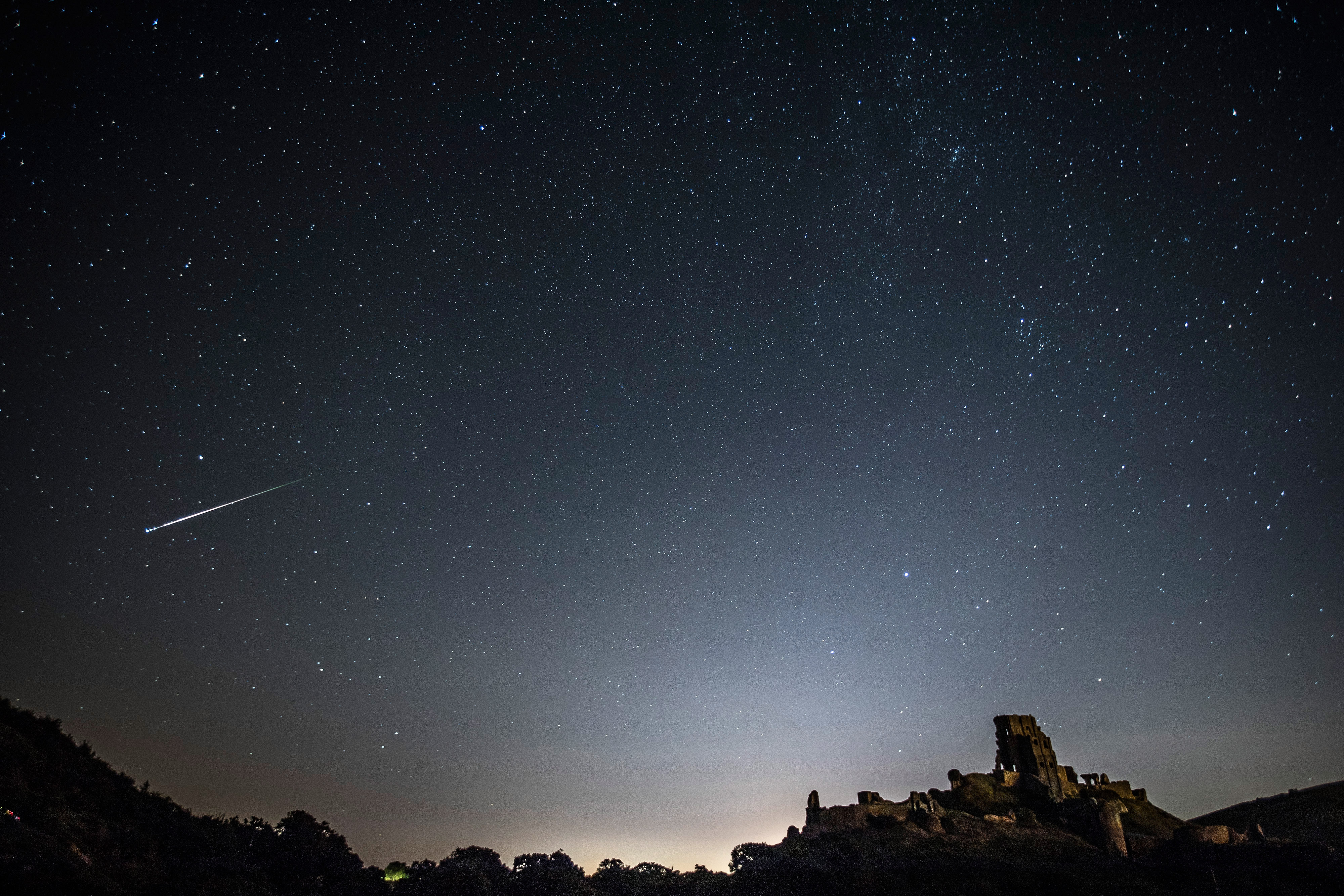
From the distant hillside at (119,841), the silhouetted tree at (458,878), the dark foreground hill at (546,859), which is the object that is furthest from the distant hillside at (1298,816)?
the distant hillside at (119,841)

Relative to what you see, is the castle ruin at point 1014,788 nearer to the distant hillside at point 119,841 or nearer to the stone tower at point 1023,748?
the stone tower at point 1023,748

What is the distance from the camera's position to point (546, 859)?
1435 inches

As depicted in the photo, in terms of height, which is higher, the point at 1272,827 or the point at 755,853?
the point at 755,853

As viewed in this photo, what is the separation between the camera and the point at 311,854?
102 ft

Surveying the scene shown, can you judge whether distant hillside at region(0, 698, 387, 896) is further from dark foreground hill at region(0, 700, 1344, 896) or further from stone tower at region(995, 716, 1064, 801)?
stone tower at region(995, 716, 1064, 801)

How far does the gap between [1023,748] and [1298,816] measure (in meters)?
18.9

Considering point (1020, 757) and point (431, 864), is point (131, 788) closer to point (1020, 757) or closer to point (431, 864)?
point (431, 864)

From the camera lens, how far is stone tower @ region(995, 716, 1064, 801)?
2311 inches

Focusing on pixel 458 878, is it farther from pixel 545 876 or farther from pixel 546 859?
pixel 546 859

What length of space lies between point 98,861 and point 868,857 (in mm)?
34448

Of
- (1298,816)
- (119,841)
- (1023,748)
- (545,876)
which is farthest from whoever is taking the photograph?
(1023,748)

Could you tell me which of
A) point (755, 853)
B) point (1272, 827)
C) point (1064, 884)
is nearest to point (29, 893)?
point (755, 853)

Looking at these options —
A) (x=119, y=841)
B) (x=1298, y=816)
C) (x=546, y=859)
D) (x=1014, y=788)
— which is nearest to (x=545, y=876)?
(x=546, y=859)

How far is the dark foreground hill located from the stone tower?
13.2 meters
